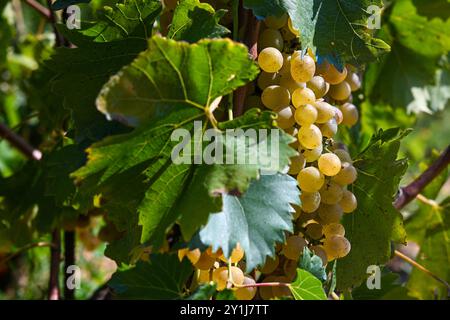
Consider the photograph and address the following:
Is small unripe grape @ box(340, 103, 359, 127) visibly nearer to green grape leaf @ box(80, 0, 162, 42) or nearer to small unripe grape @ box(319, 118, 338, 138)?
small unripe grape @ box(319, 118, 338, 138)

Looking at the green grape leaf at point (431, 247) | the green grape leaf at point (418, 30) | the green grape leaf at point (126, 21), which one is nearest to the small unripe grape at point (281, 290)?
the green grape leaf at point (126, 21)

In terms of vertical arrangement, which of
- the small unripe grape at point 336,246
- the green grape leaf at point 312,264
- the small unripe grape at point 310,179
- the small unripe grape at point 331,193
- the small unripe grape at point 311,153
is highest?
the small unripe grape at point 311,153

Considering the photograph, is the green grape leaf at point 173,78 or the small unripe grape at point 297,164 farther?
the small unripe grape at point 297,164

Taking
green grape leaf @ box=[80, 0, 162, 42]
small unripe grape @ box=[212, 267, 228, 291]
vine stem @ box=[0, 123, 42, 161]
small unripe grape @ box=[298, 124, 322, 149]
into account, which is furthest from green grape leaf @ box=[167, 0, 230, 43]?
vine stem @ box=[0, 123, 42, 161]

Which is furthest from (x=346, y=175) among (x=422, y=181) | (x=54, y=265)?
(x=54, y=265)

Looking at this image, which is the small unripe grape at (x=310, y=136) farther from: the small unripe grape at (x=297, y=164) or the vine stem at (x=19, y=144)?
the vine stem at (x=19, y=144)

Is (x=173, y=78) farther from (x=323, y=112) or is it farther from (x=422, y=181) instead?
(x=422, y=181)
